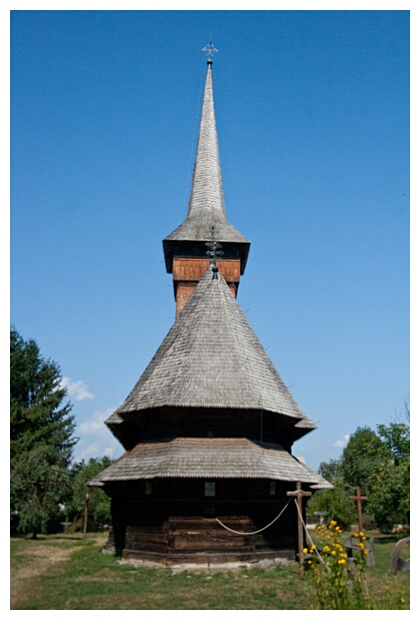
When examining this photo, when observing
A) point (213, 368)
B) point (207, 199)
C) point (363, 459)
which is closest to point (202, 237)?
point (207, 199)

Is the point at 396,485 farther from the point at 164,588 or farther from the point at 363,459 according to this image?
the point at 363,459

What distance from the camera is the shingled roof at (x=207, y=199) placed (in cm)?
2572

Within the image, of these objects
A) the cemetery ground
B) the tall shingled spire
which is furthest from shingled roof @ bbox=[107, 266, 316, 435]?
the tall shingled spire

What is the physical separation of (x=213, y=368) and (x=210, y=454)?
2623mm

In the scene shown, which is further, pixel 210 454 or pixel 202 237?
pixel 202 237

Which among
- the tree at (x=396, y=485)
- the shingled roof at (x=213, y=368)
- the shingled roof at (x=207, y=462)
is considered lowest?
the tree at (x=396, y=485)

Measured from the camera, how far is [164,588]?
10883 mm

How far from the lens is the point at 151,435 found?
15703 millimetres

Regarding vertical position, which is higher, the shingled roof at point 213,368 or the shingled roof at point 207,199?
the shingled roof at point 207,199

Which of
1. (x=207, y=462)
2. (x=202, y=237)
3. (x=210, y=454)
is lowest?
(x=207, y=462)

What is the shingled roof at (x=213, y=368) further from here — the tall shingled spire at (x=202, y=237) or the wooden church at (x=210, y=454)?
the tall shingled spire at (x=202, y=237)

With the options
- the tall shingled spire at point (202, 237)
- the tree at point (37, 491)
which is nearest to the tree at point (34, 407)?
the tree at point (37, 491)

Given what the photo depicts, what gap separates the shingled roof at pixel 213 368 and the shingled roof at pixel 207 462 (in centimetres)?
102
